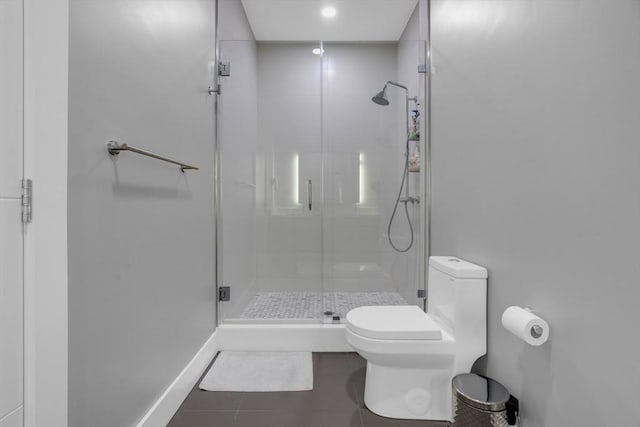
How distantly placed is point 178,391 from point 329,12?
289 centimetres

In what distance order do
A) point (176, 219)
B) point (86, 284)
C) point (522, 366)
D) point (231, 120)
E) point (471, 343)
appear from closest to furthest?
point (86, 284) < point (522, 366) < point (471, 343) < point (176, 219) < point (231, 120)

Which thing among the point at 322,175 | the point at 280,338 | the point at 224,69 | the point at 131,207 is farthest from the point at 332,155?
the point at 131,207

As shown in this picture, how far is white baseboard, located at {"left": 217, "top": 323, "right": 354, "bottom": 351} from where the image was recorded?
2273 mm

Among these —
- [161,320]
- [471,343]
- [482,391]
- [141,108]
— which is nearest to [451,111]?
[471,343]

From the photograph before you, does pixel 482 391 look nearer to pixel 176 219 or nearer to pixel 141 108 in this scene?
pixel 176 219

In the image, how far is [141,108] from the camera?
1298 millimetres

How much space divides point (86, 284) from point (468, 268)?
1513 mm

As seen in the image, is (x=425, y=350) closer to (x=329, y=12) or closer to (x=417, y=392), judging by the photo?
(x=417, y=392)

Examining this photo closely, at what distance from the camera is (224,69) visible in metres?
2.32

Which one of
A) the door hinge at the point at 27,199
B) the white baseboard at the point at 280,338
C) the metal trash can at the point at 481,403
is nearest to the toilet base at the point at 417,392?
the metal trash can at the point at 481,403

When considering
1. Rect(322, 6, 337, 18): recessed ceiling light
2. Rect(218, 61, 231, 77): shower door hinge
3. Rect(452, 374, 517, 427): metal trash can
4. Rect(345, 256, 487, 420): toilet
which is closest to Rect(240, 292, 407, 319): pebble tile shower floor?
Rect(345, 256, 487, 420): toilet

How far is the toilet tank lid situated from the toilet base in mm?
450

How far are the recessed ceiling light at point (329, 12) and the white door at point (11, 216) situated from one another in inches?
91.6

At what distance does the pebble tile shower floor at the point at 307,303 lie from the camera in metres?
2.43
